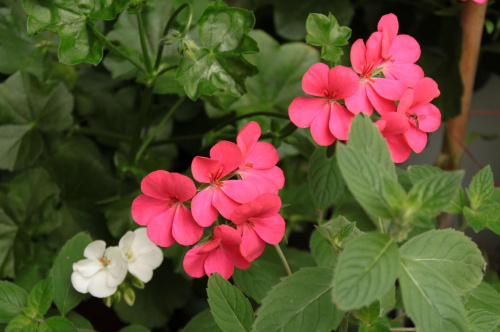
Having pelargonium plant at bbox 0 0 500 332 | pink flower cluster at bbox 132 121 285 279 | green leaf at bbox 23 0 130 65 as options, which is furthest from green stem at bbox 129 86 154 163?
pink flower cluster at bbox 132 121 285 279

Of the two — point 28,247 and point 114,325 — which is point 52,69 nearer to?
point 28,247

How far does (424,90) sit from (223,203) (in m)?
0.25

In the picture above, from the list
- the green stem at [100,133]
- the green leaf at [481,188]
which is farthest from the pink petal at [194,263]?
the green stem at [100,133]

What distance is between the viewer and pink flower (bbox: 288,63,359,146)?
59 cm

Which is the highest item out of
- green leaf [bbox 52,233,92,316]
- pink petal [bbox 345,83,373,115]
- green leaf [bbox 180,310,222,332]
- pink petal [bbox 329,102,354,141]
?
pink petal [bbox 345,83,373,115]

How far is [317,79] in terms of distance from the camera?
1.99ft

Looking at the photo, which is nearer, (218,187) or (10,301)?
(218,187)

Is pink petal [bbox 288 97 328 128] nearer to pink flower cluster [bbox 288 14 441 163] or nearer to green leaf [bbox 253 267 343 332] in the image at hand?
pink flower cluster [bbox 288 14 441 163]

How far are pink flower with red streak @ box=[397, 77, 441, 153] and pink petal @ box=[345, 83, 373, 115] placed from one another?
0.04 meters

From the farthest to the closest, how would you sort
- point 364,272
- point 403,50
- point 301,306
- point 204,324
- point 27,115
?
1. point 27,115
2. point 204,324
3. point 403,50
4. point 301,306
5. point 364,272

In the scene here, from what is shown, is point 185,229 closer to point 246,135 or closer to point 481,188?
point 246,135

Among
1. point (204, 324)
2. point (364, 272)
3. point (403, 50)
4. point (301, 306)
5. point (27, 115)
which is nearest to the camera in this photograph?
point (364, 272)

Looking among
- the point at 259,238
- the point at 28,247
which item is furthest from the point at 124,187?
the point at 259,238

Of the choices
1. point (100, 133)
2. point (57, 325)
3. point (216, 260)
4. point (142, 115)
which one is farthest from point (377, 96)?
point (100, 133)
